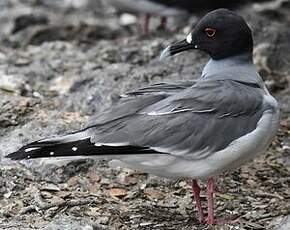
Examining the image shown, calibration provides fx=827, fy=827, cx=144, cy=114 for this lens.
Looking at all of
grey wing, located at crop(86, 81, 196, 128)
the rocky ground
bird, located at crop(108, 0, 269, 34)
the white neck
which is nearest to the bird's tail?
grey wing, located at crop(86, 81, 196, 128)

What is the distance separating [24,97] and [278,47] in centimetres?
243

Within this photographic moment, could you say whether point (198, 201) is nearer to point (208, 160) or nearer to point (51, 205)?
point (208, 160)

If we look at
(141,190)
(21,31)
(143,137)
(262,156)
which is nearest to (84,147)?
(143,137)

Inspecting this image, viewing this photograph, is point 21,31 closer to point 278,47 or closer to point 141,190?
point 278,47

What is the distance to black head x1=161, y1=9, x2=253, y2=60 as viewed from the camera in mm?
4590

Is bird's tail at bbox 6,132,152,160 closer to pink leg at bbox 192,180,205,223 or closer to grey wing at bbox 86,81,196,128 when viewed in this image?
grey wing at bbox 86,81,196,128

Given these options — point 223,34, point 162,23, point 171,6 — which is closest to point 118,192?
point 223,34

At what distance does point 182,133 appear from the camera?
4184 mm

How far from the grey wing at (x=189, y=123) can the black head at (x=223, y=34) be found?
0.42 m

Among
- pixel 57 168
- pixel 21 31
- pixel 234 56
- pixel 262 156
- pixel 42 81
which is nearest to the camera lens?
pixel 234 56

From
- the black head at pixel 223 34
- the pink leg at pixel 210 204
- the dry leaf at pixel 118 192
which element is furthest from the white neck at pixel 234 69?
the dry leaf at pixel 118 192

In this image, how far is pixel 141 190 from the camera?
493cm

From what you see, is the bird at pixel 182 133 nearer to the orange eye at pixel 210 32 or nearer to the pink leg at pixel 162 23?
the orange eye at pixel 210 32

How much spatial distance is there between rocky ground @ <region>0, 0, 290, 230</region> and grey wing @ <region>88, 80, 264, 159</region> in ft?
1.61
